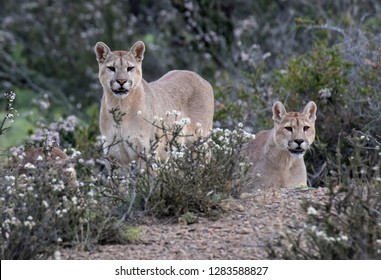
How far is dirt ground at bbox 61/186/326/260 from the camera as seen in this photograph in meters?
8.02

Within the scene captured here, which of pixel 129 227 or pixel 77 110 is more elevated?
pixel 77 110

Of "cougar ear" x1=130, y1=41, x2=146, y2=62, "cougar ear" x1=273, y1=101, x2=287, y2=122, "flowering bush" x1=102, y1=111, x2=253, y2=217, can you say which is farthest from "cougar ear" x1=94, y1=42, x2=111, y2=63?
"cougar ear" x1=273, y1=101, x2=287, y2=122

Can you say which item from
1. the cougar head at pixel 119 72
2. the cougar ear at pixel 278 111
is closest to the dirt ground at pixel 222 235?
the cougar head at pixel 119 72

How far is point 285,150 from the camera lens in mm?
12242

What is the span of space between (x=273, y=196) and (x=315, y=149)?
155 inches

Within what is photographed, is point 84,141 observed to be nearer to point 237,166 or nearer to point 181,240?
point 237,166

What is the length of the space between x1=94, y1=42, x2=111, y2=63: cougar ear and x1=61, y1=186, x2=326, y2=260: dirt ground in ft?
8.56

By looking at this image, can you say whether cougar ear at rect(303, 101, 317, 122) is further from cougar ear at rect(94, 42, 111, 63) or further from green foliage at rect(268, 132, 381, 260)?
green foliage at rect(268, 132, 381, 260)

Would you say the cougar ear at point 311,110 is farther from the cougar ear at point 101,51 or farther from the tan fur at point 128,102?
the cougar ear at point 101,51

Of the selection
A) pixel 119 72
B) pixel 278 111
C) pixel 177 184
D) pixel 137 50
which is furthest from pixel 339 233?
pixel 278 111

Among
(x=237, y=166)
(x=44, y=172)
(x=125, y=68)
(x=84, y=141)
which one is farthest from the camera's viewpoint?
(x=84, y=141)

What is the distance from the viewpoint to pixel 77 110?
21.0 m

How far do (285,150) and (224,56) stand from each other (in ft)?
26.6
